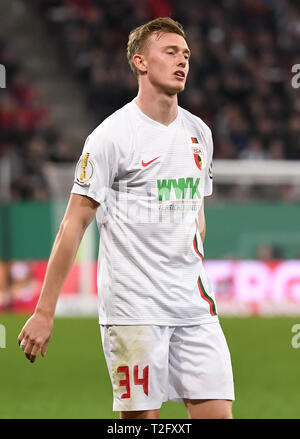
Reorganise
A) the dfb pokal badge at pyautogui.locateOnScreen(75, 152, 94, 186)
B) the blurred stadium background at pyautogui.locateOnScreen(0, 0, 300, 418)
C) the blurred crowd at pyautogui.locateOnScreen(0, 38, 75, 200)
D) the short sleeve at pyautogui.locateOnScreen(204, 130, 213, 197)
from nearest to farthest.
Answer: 1. the dfb pokal badge at pyautogui.locateOnScreen(75, 152, 94, 186)
2. the short sleeve at pyautogui.locateOnScreen(204, 130, 213, 197)
3. the blurred stadium background at pyautogui.locateOnScreen(0, 0, 300, 418)
4. the blurred crowd at pyautogui.locateOnScreen(0, 38, 75, 200)

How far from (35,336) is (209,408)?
78cm

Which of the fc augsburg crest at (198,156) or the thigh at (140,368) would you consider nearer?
the thigh at (140,368)

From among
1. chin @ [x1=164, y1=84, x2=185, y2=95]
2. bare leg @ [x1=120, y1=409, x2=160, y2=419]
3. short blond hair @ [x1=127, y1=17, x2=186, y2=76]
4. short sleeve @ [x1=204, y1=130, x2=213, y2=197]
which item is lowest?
bare leg @ [x1=120, y1=409, x2=160, y2=419]

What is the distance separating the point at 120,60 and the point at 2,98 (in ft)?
9.09

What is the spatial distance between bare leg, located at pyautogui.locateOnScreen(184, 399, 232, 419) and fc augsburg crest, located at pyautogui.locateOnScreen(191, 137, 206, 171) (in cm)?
97

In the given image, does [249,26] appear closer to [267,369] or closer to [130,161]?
[267,369]

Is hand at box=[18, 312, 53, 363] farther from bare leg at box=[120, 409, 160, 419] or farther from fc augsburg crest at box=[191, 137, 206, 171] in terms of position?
fc augsburg crest at box=[191, 137, 206, 171]

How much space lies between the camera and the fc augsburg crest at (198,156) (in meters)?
4.06

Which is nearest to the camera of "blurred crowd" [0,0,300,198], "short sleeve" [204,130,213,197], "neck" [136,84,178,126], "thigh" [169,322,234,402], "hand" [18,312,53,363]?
"hand" [18,312,53,363]

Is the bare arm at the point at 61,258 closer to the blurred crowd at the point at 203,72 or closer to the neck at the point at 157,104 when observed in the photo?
the neck at the point at 157,104

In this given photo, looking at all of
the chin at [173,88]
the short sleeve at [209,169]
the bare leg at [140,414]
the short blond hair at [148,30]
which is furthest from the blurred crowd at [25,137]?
the bare leg at [140,414]

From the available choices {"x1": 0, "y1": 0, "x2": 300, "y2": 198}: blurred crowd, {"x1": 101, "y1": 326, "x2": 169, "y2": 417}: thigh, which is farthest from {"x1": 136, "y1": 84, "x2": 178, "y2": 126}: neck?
{"x1": 0, "y1": 0, "x2": 300, "y2": 198}: blurred crowd

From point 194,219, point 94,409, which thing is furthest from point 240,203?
point 194,219

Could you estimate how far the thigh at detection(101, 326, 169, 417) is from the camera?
3871mm
